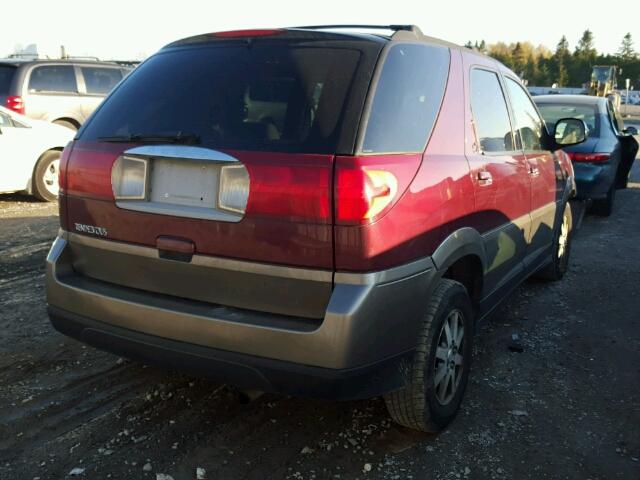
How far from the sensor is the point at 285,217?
2.40m

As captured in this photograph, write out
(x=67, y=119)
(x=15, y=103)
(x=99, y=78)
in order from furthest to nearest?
(x=99, y=78), (x=67, y=119), (x=15, y=103)

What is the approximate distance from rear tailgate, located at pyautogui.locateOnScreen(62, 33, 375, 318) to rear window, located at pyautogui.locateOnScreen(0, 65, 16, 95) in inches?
410

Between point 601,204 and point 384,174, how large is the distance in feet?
24.6

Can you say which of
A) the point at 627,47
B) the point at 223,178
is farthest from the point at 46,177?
the point at 627,47

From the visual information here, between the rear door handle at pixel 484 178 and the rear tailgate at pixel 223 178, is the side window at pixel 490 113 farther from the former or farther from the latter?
the rear tailgate at pixel 223 178

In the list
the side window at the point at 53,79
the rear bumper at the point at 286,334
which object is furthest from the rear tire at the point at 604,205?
the side window at the point at 53,79

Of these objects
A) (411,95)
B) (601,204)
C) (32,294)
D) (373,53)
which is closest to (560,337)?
(411,95)

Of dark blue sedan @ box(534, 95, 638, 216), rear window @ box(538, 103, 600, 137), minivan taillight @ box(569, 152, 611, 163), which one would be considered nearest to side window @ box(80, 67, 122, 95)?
rear window @ box(538, 103, 600, 137)

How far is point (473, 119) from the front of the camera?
11.0 feet

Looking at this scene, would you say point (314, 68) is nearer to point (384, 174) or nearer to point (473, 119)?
point (384, 174)

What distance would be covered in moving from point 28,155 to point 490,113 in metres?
7.05

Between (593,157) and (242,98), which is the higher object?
(242,98)

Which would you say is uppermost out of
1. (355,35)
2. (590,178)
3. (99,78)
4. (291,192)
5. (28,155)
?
(355,35)

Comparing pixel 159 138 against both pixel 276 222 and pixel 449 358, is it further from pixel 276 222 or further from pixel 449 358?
pixel 449 358
